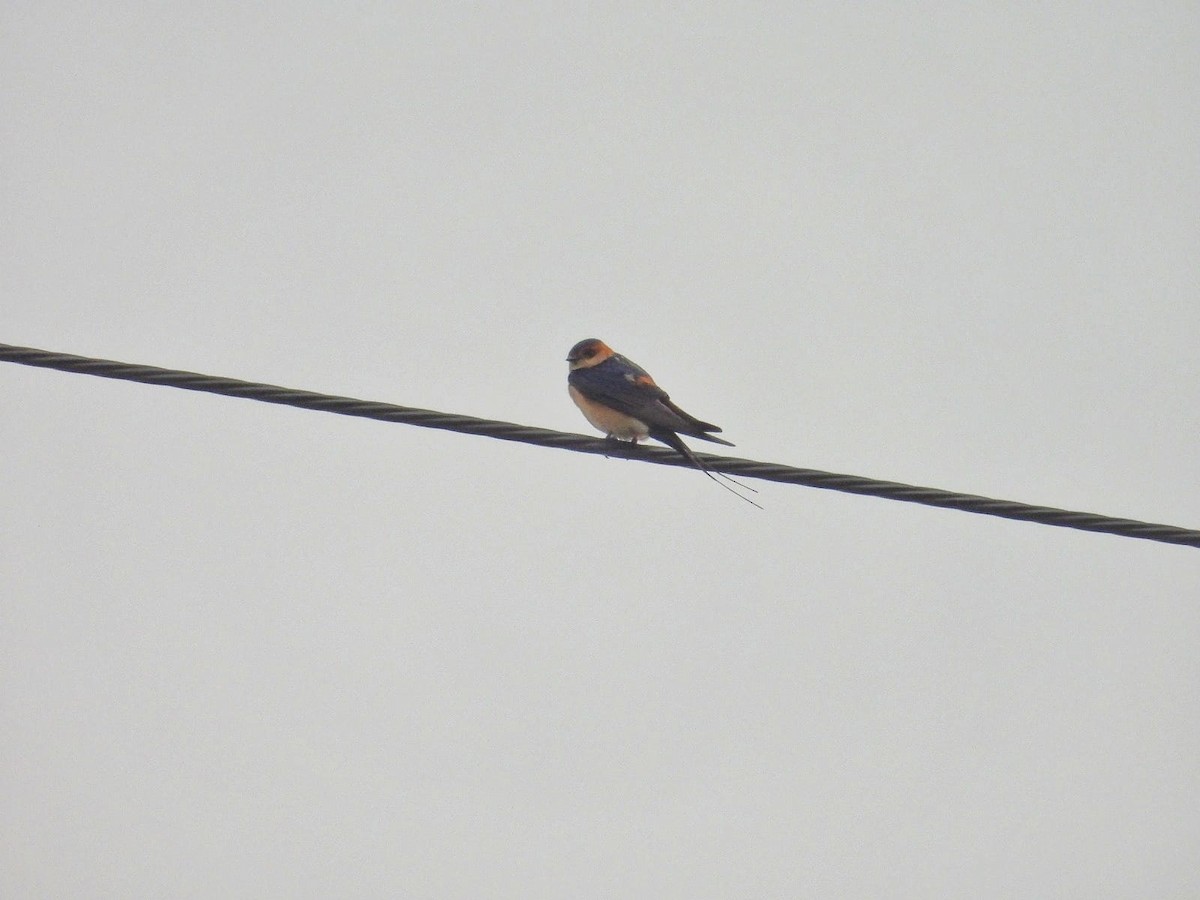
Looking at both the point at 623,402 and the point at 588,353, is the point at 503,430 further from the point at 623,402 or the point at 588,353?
the point at 588,353

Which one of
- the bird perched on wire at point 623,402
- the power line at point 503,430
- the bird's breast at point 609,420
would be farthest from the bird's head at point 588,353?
the power line at point 503,430

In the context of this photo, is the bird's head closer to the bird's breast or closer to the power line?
the bird's breast

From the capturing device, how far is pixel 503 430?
4355 millimetres

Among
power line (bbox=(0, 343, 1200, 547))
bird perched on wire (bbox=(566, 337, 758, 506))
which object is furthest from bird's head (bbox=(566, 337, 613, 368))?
power line (bbox=(0, 343, 1200, 547))

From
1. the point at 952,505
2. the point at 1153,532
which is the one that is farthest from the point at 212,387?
the point at 1153,532

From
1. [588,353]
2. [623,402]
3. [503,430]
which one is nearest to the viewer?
[503,430]

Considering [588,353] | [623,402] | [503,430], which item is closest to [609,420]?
[623,402]

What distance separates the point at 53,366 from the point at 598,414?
11.1ft

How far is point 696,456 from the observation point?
16.3ft

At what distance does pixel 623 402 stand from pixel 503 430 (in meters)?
2.26

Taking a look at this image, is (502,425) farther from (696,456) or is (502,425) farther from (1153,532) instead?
(1153,532)

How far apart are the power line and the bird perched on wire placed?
865mm

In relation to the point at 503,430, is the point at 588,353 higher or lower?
higher

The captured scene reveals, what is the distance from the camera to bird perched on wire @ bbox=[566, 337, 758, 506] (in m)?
5.68
